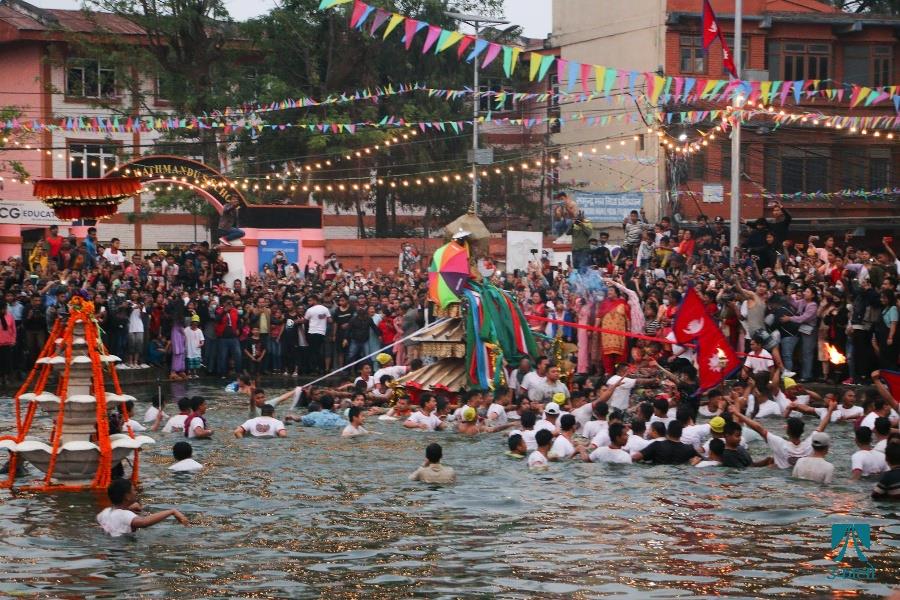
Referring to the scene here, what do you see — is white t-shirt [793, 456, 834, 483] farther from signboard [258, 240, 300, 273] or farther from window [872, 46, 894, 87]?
window [872, 46, 894, 87]

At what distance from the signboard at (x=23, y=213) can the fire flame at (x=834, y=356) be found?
22.4 m

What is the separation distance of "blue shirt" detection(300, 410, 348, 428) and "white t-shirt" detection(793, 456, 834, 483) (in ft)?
27.0

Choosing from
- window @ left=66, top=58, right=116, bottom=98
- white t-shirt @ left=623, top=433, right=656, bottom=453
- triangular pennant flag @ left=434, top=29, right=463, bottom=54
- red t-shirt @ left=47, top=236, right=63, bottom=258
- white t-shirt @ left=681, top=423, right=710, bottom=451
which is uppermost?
window @ left=66, top=58, right=116, bottom=98

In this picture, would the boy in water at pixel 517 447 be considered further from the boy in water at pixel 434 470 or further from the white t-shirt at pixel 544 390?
the white t-shirt at pixel 544 390

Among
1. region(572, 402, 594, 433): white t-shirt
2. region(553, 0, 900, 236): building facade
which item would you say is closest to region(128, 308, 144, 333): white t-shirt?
region(572, 402, 594, 433): white t-shirt

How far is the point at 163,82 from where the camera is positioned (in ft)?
151

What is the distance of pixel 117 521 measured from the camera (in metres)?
13.8

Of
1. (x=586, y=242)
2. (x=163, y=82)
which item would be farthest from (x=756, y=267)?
(x=163, y=82)

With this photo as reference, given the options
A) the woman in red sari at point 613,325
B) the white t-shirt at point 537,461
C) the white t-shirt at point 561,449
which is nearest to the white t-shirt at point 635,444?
the white t-shirt at point 561,449

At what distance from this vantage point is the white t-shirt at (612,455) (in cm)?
1792

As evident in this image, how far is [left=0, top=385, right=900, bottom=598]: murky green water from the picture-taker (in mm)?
12086

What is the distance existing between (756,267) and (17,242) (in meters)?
20.2

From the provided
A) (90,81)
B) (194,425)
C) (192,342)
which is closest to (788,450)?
(194,425)

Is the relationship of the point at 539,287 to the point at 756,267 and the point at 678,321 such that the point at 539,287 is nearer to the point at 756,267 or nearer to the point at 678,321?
the point at 756,267
